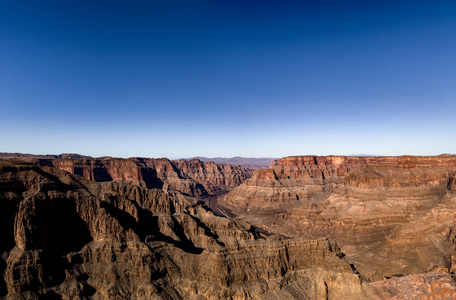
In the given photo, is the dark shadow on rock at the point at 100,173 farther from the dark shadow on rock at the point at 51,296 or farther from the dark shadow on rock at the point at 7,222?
the dark shadow on rock at the point at 51,296

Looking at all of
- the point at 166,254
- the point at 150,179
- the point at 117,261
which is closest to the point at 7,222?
the point at 117,261

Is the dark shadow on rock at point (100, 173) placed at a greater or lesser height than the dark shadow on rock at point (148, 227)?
greater

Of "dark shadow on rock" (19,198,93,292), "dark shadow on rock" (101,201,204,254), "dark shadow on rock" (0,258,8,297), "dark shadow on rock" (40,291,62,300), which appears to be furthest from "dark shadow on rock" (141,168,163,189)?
"dark shadow on rock" (40,291,62,300)

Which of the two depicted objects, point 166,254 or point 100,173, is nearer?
point 166,254

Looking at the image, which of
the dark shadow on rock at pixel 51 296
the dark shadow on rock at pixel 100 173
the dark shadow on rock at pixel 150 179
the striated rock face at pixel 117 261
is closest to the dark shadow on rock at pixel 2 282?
the striated rock face at pixel 117 261


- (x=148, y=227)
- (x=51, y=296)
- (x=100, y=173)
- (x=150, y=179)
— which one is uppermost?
(x=100, y=173)

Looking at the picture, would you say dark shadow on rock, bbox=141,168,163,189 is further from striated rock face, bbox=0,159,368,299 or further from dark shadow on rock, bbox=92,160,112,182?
striated rock face, bbox=0,159,368,299

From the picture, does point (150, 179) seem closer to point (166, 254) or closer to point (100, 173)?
point (100, 173)
